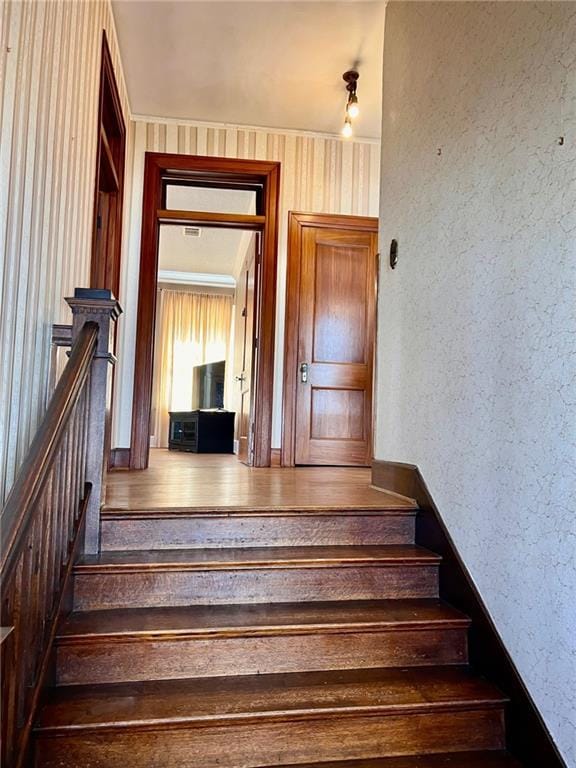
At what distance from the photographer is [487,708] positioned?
156 cm

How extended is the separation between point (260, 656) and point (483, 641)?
0.71 m

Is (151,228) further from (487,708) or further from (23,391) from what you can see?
(487,708)

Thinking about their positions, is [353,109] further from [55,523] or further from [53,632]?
[53,632]

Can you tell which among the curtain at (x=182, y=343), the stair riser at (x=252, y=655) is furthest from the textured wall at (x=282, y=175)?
the curtain at (x=182, y=343)

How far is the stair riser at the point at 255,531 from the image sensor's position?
6.57 feet

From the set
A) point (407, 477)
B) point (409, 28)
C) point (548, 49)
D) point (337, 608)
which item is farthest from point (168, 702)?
point (409, 28)

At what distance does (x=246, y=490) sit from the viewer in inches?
105

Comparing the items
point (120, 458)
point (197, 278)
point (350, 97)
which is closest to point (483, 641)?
point (120, 458)

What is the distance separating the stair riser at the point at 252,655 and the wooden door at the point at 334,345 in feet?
8.45

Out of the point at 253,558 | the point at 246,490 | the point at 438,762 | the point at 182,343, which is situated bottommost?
the point at 438,762

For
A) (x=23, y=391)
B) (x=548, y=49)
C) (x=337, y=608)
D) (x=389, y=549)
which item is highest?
(x=548, y=49)

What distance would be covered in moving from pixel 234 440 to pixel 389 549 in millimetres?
4863

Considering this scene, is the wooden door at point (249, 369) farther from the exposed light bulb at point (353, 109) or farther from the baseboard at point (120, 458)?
the exposed light bulb at point (353, 109)

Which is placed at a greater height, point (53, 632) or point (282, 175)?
point (282, 175)
